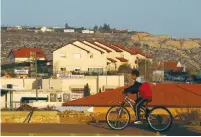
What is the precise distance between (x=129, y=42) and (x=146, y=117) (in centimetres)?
13067

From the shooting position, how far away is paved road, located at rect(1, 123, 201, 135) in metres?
8.26

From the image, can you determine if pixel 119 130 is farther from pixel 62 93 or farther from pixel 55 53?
pixel 55 53

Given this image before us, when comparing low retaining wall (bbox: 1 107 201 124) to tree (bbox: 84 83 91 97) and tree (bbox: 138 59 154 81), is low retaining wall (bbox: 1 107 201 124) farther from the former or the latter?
tree (bbox: 138 59 154 81)

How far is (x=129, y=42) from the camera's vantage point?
139375mm

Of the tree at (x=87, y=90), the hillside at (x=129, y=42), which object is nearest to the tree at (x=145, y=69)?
the tree at (x=87, y=90)

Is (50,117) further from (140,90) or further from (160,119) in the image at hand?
(160,119)

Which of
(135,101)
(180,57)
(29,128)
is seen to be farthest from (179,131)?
(180,57)

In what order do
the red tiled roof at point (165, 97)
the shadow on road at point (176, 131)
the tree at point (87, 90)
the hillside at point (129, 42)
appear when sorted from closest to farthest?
the shadow on road at point (176, 131) → the red tiled roof at point (165, 97) → the tree at point (87, 90) → the hillside at point (129, 42)

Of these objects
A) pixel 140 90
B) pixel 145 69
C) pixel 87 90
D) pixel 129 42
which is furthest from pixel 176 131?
pixel 129 42

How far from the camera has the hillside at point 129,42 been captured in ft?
371

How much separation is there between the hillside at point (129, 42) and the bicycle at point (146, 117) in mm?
85526

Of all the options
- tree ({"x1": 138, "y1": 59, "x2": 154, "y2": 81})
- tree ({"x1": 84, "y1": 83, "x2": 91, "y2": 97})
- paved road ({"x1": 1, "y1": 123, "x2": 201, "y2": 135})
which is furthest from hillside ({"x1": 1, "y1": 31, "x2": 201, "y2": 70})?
paved road ({"x1": 1, "y1": 123, "x2": 201, "y2": 135})

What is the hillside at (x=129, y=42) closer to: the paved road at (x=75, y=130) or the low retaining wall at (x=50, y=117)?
the low retaining wall at (x=50, y=117)

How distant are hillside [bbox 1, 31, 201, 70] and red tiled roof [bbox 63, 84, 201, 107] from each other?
66850 millimetres
